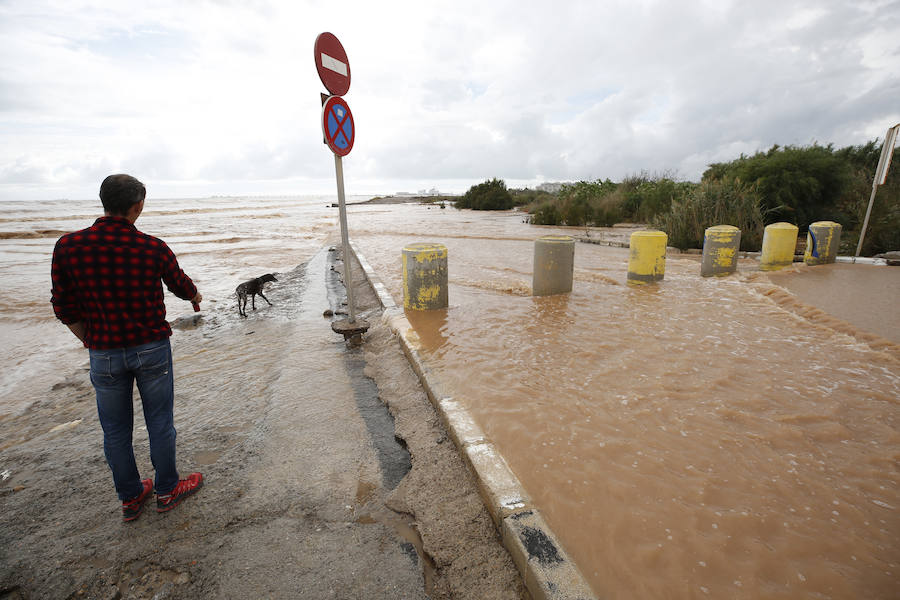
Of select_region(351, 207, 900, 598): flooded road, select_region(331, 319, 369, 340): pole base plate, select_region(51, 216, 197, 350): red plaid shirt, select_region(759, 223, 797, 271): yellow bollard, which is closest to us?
select_region(351, 207, 900, 598): flooded road

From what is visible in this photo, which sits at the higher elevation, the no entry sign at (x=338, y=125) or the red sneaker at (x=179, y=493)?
the no entry sign at (x=338, y=125)

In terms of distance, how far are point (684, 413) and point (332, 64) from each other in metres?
5.02

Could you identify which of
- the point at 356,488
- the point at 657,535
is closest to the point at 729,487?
the point at 657,535

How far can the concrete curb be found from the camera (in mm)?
1823

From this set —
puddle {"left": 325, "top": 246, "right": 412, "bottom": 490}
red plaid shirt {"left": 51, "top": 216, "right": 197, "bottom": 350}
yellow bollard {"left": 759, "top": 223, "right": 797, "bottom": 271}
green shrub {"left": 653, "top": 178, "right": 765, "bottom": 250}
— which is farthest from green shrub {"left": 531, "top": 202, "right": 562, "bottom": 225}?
red plaid shirt {"left": 51, "top": 216, "right": 197, "bottom": 350}

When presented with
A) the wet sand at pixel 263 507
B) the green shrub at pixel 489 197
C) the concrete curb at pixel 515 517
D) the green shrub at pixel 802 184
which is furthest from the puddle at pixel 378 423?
the green shrub at pixel 489 197

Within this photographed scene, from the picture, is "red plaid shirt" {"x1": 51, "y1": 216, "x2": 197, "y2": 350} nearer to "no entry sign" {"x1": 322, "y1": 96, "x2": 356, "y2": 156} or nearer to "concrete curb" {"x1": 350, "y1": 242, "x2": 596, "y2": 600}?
"concrete curb" {"x1": 350, "y1": 242, "x2": 596, "y2": 600}

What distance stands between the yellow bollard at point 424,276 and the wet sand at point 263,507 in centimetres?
183

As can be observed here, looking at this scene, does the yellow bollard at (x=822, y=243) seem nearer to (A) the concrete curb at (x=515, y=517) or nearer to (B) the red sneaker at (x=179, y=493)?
(A) the concrete curb at (x=515, y=517)

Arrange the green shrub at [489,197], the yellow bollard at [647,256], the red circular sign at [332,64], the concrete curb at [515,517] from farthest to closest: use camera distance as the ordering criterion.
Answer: the green shrub at [489,197]
the yellow bollard at [647,256]
the red circular sign at [332,64]
the concrete curb at [515,517]

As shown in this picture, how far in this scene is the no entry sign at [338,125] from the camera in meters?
4.49

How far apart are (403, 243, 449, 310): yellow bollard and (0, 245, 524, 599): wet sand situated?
183 centimetres

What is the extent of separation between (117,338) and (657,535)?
10.2 feet

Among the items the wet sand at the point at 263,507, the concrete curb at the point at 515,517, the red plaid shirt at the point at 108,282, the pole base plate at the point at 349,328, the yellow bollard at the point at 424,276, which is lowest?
the wet sand at the point at 263,507
